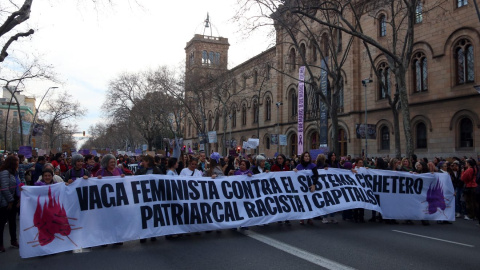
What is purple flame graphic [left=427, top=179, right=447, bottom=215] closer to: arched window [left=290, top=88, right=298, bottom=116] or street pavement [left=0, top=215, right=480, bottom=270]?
street pavement [left=0, top=215, right=480, bottom=270]

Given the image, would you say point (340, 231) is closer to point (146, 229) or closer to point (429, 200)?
point (429, 200)

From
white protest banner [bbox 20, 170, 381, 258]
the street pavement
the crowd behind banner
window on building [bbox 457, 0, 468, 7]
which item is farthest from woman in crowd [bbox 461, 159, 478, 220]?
window on building [bbox 457, 0, 468, 7]

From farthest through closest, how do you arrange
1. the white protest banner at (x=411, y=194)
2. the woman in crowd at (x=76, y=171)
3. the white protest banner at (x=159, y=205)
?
the white protest banner at (x=411, y=194) → the woman in crowd at (x=76, y=171) → the white protest banner at (x=159, y=205)

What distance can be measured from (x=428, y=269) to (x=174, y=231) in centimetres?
431

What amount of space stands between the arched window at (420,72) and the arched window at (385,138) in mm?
3554

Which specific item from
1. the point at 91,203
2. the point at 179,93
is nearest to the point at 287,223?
the point at 91,203

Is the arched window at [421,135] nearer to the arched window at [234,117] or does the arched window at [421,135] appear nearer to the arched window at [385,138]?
the arched window at [385,138]

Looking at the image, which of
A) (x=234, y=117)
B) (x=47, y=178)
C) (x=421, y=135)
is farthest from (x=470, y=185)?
(x=234, y=117)

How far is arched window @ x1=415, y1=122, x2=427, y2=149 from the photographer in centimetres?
2514

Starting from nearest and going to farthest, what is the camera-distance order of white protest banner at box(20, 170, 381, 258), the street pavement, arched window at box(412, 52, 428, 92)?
the street pavement → white protest banner at box(20, 170, 381, 258) → arched window at box(412, 52, 428, 92)

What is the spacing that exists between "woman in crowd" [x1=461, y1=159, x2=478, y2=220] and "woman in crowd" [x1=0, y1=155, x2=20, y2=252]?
1029 centimetres

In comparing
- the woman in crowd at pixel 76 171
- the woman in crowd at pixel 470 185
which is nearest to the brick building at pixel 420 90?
the woman in crowd at pixel 470 185

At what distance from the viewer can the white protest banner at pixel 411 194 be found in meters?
9.95

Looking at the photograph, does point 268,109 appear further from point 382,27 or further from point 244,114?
point 382,27
